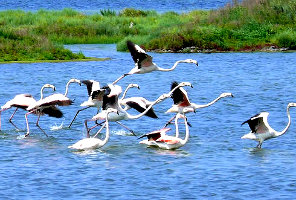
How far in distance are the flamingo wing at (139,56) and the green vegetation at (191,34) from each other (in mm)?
14524

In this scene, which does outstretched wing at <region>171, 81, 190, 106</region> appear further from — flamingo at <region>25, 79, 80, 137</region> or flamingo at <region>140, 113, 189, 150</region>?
flamingo at <region>25, 79, 80, 137</region>

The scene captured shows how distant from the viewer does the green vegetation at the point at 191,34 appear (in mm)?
32625

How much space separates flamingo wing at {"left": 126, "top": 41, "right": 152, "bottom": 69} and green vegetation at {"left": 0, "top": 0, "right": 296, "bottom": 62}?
47.7 feet

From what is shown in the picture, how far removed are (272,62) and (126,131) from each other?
54.3 feet

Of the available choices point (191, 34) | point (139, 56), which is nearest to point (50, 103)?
point (139, 56)

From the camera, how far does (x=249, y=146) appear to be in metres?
15.7

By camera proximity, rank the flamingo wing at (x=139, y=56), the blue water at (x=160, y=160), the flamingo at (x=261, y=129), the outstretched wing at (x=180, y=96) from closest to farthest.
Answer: the blue water at (x=160, y=160) → the flamingo at (x=261, y=129) → the outstretched wing at (x=180, y=96) → the flamingo wing at (x=139, y=56)

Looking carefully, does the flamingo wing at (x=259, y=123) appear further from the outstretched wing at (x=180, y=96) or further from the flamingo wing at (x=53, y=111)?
the flamingo wing at (x=53, y=111)

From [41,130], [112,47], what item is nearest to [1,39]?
[112,47]

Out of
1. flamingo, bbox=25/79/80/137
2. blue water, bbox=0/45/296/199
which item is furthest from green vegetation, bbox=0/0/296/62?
flamingo, bbox=25/79/80/137

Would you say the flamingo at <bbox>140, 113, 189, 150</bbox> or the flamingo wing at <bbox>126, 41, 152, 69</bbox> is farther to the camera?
the flamingo wing at <bbox>126, 41, 152, 69</bbox>

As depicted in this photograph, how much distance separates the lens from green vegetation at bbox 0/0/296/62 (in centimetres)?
3262

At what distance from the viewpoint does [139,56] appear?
17.1m

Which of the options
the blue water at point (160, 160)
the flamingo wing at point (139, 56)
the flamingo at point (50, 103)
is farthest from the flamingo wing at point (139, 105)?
the flamingo at point (50, 103)
